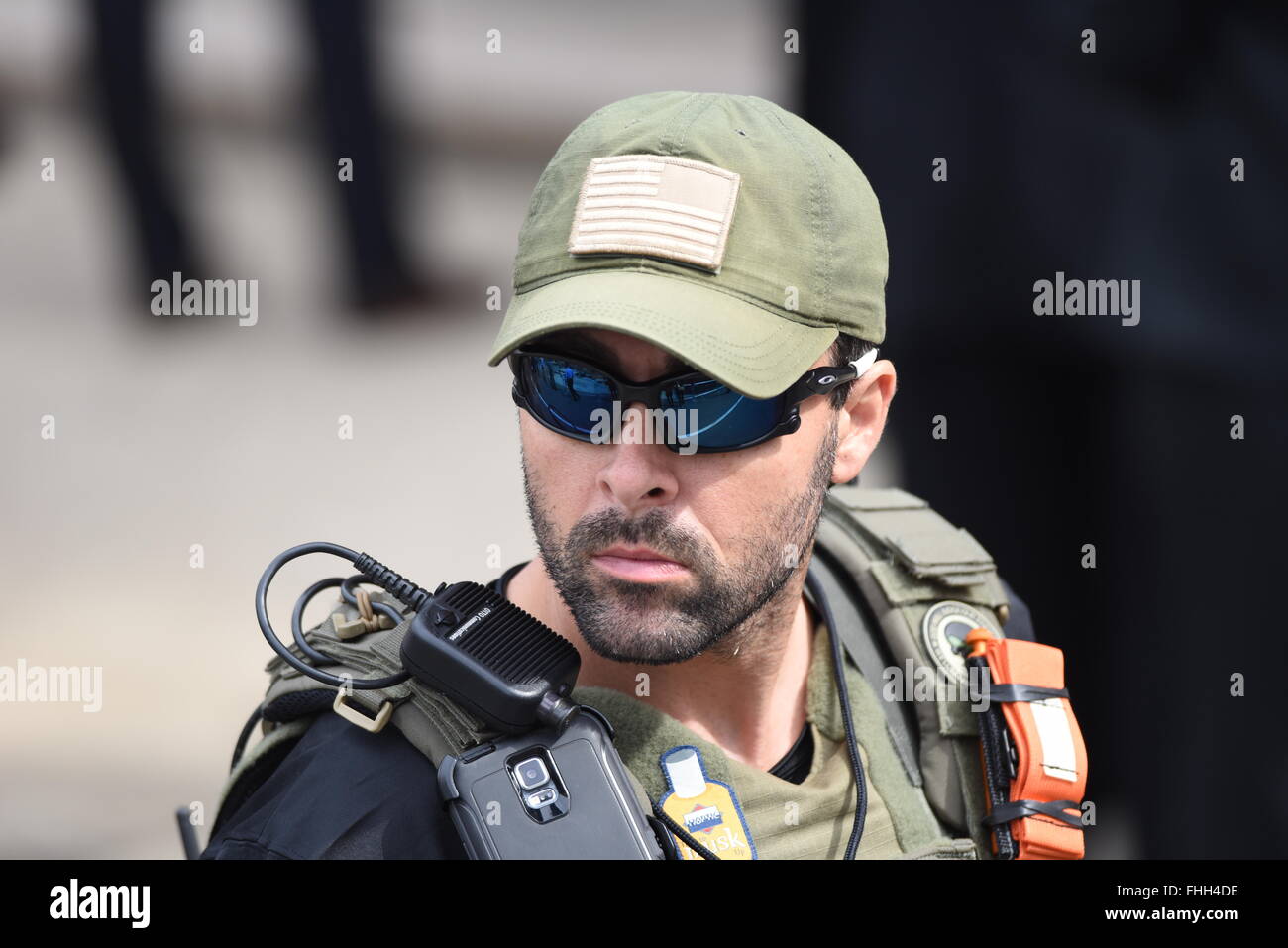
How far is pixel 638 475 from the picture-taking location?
1.49 metres

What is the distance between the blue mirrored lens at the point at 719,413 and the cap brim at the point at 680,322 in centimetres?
4

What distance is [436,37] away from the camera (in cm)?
393

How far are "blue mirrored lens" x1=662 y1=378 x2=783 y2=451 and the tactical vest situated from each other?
395 millimetres

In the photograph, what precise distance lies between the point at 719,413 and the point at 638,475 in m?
0.13

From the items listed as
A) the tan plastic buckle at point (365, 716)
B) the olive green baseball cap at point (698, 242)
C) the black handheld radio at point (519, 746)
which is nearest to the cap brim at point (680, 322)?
the olive green baseball cap at point (698, 242)

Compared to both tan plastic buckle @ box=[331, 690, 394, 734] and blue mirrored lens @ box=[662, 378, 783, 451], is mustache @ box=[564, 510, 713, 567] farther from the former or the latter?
tan plastic buckle @ box=[331, 690, 394, 734]

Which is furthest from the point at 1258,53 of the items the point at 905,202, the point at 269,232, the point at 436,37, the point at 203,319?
the point at 203,319

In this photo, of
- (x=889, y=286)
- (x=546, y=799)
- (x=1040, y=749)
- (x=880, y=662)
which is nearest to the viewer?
(x=546, y=799)

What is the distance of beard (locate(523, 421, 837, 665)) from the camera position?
1.52m

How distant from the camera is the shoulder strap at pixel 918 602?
1.83 meters

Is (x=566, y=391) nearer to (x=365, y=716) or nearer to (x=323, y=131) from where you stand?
(x=365, y=716)

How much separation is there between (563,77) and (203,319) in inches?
55.2

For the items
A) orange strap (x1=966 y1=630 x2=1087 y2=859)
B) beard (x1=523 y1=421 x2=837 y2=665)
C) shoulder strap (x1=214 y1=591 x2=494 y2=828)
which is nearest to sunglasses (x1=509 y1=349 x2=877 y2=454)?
beard (x1=523 y1=421 x2=837 y2=665)

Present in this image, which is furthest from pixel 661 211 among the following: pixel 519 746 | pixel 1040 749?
pixel 1040 749
